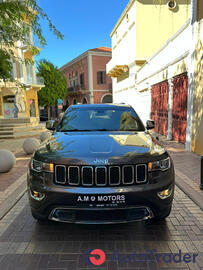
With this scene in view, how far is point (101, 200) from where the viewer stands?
234cm

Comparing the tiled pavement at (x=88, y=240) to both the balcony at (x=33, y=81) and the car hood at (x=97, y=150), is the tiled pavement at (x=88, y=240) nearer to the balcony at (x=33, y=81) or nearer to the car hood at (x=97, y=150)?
the car hood at (x=97, y=150)

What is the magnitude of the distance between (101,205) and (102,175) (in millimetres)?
351

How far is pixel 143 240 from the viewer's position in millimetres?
2703

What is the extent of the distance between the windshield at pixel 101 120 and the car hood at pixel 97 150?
1.74 feet

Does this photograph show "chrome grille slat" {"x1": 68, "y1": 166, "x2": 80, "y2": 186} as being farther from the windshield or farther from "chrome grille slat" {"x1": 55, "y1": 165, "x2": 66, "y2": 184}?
the windshield

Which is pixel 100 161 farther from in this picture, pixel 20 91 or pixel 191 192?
pixel 20 91

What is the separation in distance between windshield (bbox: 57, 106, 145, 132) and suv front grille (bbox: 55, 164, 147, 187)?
1.26m

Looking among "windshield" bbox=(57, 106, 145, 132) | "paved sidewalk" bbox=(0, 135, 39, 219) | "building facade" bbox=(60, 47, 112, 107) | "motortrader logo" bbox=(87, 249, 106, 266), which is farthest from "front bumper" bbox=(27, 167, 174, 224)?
"building facade" bbox=(60, 47, 112, 107)

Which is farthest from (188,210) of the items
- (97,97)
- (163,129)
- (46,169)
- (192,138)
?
(97,97)

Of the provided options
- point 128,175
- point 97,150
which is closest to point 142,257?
point 128,175

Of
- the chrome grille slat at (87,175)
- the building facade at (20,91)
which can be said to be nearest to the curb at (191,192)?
the chrome grille slat at (87,175)

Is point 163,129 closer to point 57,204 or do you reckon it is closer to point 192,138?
point 192,138

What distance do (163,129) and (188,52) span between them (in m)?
5.19

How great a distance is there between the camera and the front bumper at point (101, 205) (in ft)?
7.68
